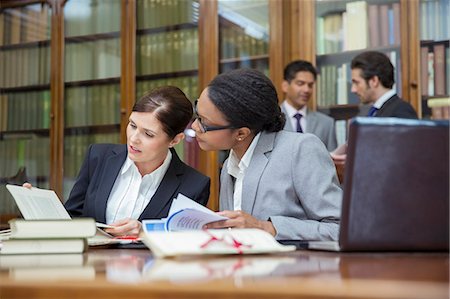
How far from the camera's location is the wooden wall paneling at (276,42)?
4.17 metres

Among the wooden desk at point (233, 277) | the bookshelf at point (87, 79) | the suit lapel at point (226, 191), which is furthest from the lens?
the bookshelf at point (87, 79)

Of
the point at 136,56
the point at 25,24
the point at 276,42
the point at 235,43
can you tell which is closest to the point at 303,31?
the point at 276,42

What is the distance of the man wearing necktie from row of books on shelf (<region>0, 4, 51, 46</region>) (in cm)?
204

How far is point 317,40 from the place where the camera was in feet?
13.8

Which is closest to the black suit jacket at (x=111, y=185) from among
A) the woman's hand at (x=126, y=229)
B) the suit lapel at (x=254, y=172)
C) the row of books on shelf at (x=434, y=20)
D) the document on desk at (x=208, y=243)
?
the woman's hand at (x=126, y=229)

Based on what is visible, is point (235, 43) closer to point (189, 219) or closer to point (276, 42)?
point (276, 42)

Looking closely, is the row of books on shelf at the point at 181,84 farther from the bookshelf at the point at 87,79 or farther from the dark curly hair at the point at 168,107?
the dark curly hair at the point at 168,107

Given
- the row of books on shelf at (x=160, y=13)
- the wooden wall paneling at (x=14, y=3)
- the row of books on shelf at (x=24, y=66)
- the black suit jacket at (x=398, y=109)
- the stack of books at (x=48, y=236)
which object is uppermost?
the wooden wall paneling at (x=14, y=3)

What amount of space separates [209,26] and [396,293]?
12.9ft

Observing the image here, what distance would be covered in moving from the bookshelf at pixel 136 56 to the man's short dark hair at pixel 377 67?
0.38ft

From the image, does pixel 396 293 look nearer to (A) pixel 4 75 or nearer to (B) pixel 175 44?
(B) pixel 175 44

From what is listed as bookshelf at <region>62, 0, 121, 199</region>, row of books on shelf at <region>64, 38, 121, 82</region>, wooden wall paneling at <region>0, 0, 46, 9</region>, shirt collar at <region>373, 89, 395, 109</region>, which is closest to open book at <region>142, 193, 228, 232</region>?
shirt collar at <region>373, 89, 395, 109</region>

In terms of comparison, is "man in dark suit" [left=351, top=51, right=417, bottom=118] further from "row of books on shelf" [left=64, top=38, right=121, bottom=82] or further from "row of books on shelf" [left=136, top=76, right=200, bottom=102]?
"row of books on shelf" [left=64, top=38, right=121, bottom=82]

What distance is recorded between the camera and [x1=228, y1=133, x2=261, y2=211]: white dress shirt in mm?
1996
